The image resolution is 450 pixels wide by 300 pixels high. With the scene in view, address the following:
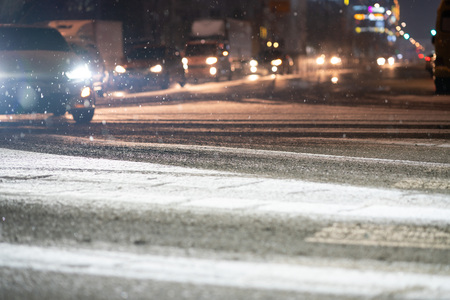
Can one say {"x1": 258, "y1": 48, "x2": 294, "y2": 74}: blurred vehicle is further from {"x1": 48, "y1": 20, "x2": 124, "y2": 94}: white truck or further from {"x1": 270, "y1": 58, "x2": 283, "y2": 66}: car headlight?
{"x1": 48, "y1": 20, "x2": 124, "y2": 94}: white truck

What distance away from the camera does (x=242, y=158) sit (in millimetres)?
8484

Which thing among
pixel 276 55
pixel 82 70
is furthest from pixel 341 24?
pixel 82 70

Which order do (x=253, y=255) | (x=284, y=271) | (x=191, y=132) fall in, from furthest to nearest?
(x=191, y=132) < (x=253, y=255) < (x=284, y=271)

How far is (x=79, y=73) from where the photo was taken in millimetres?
13930

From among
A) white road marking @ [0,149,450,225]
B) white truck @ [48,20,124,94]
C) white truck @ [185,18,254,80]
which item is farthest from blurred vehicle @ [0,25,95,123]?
white truck @ [185,18,254,80]

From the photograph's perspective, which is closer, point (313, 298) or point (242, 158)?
point (313, 298)

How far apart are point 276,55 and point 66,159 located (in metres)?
46.1

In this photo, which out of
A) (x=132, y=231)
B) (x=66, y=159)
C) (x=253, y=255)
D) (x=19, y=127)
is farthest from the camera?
(x=19, y=127)

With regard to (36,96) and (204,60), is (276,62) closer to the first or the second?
(204,60)

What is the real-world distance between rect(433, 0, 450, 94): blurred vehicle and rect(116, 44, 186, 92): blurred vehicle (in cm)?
1122

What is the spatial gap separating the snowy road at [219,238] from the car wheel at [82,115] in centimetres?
738

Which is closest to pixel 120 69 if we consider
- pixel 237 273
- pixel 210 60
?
pixel 210 60

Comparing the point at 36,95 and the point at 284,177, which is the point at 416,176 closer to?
the point at 284,177

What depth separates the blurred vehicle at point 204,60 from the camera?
38.5 meters
